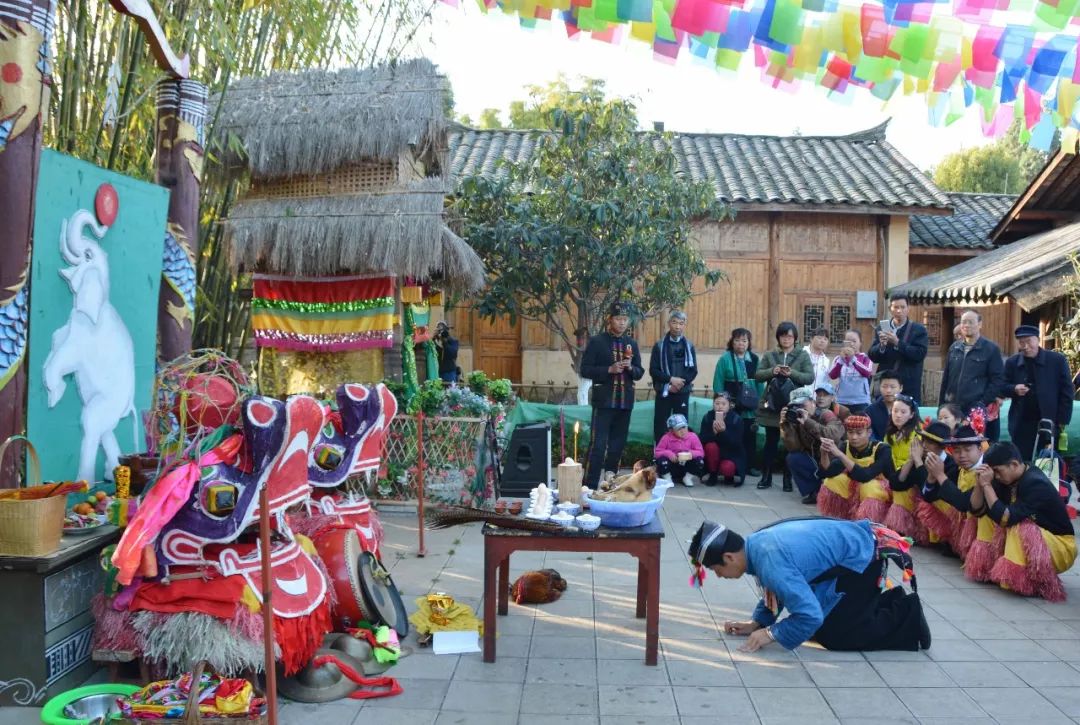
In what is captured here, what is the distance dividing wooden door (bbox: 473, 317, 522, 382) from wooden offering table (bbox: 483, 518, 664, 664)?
10.1 metres

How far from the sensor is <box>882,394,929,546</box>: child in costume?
6.80 m

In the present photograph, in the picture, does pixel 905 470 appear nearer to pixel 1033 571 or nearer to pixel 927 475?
pixel 927 475

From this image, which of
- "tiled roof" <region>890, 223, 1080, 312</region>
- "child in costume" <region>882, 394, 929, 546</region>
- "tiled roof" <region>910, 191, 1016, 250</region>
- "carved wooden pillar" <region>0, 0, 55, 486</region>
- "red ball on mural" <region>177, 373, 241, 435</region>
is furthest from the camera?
"tiled roof" <region>910, 191, 1016, 250</region>

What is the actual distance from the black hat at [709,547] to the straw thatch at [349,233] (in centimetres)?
475

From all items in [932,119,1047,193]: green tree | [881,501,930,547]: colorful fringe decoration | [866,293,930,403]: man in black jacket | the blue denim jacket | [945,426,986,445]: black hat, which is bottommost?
[881,501,930,547]: colorful fringe decoration

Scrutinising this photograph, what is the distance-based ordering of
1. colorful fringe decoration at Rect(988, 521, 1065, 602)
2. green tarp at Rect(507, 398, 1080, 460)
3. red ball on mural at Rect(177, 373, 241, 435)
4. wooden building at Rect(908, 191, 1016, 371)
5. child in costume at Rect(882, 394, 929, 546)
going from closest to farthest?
red ball on mural at Rect(177, 373, 241, 435)
colorful fringe decoration at Rect(988, 521, 1065, 602)
child in costume at Rect(882, 394, 929, 546)
green tarp at Rect(507, 398, 1080, 460)
wooden building at Rect(908, 191, 1016, 371)

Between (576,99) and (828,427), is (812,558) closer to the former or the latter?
(828,427)

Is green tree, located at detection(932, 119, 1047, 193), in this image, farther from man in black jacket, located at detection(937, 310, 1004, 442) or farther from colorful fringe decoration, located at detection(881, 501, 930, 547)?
colorful fringe decoration, located at detection(881, 501, 930, 547)

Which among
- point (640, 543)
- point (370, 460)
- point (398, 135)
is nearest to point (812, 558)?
point (640, 543)

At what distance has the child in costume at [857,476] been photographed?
7.08m

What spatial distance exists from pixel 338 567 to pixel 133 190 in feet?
7.30

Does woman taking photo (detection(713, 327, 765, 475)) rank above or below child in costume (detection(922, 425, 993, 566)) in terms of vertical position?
above

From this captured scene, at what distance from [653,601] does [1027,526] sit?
269cm

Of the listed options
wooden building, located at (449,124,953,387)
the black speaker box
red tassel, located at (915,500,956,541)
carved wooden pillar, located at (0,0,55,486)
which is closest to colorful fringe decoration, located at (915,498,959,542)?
red tassel, located at (915,500,956,541)
